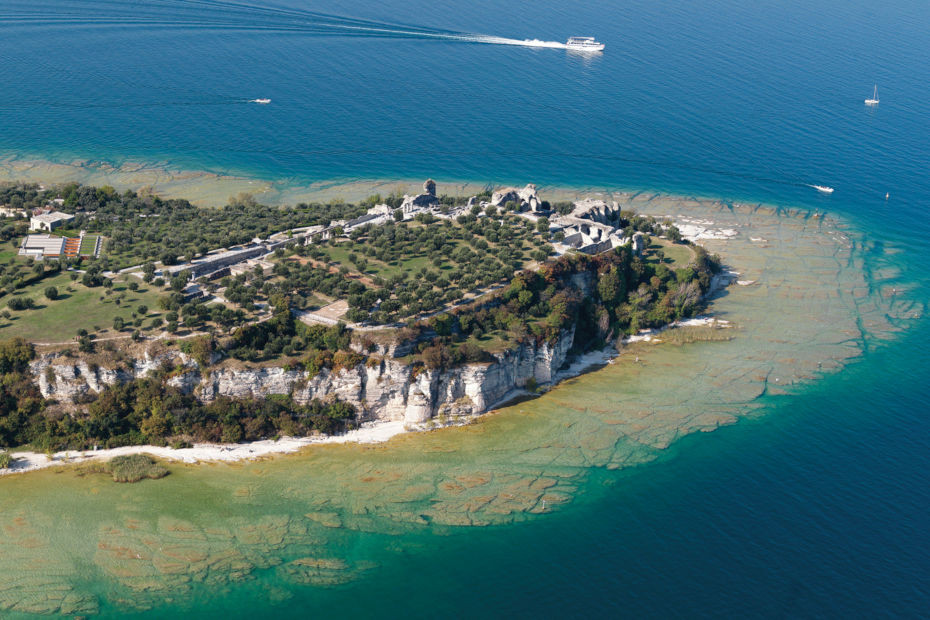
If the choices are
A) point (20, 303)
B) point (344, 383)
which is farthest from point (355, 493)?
point (20, 303)

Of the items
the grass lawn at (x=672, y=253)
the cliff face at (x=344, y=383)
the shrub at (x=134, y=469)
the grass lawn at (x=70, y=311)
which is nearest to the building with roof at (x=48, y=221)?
the grass lawn at (x=70, y=311)

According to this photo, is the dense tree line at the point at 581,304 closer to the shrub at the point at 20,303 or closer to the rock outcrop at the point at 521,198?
the rock outcrop at the point at 521,198

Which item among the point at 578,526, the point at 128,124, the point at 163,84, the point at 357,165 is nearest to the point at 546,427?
the point at 578,526

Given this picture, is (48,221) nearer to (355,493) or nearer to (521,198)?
(521,198)

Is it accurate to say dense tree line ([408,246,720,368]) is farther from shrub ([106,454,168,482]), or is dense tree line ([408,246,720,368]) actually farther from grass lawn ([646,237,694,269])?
shrub ([106,454,168,482])

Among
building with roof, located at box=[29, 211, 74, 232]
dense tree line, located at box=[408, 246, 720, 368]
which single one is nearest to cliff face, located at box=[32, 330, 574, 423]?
dense tree line, located at box=[408, 246, 720, 368]
